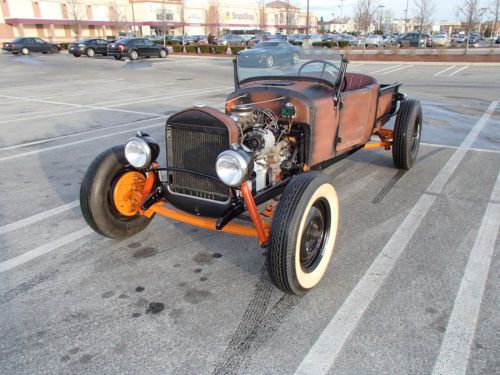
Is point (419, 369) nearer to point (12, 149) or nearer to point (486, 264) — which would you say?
point (486, 264)

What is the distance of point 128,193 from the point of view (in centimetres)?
385

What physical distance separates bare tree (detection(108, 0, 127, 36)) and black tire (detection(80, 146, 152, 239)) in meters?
68.7

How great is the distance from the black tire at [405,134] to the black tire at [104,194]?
3599mm

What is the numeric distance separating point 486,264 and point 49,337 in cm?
337

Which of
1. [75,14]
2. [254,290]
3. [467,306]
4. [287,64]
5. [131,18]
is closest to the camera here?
[467,306]

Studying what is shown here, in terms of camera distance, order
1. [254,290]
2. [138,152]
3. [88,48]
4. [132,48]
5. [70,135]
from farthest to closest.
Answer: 1. [88,48]
2. [132,48]
3. [70,135]
4. [138,152]
5. [254,290]

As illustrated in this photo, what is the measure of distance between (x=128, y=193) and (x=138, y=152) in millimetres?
509

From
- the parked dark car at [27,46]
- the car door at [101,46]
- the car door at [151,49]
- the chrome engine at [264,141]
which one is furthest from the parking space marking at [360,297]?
the parked dark car at [27,46]

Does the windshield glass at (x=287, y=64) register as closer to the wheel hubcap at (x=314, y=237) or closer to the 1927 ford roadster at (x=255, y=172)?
the 1927 ford roadster at (x=255, y=172)

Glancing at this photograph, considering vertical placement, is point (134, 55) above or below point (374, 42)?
below

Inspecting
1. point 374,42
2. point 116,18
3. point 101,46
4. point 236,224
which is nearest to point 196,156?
point 236,224

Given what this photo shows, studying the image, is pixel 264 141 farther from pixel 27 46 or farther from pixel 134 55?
pixel 27 46

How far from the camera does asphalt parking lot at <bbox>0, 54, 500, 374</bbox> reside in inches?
98.6

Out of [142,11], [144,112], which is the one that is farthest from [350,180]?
[142,11]
